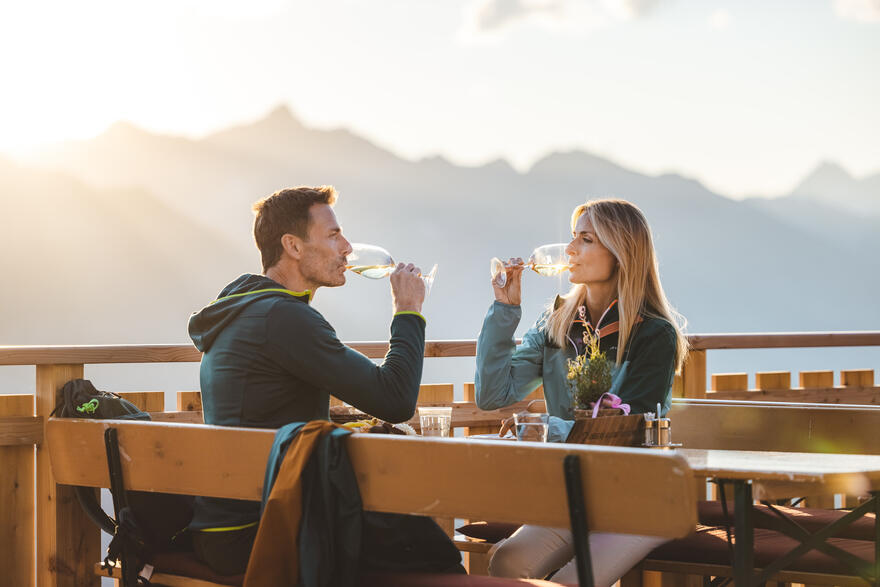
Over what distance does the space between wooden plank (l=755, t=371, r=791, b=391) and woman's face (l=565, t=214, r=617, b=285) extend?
216 cm

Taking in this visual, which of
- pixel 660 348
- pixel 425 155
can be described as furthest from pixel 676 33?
pixel 660 348

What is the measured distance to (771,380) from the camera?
5246 millimetres

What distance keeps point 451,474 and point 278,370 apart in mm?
723

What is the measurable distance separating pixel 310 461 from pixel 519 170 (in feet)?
46.5

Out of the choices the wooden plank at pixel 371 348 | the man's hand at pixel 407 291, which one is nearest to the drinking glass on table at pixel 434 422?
the man's hand at pixel 407 291

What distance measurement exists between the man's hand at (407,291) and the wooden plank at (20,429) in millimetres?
1399

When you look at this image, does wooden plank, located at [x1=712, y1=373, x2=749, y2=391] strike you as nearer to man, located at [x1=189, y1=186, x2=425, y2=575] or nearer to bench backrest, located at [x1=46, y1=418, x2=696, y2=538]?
man, located at [x1=189, y1=186, x2=425, y2=575]

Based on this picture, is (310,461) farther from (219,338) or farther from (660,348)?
(660,348)

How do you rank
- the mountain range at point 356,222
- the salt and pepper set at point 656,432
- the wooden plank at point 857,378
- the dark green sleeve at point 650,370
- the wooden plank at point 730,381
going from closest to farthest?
1. the salt and pepper set at point 656,432
2. the dark green sleeve at point 650,370
3. the wooden plank at point 730,381
4. the wooden plank at point 857,378
5. the mountain range at point 356,222

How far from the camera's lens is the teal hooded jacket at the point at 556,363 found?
306 centimetres

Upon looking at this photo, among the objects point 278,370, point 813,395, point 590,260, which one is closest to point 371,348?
point 590,260

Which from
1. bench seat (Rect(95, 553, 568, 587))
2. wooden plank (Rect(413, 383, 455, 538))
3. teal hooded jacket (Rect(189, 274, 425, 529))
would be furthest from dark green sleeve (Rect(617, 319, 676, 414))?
wooden plank (Rect(413, 383, 455, 538))

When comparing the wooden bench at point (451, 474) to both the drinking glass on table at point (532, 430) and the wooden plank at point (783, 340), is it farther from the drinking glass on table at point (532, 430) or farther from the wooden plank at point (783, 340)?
the wooden plank at point (783, 340)

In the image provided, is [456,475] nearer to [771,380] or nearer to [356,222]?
[771,380]
